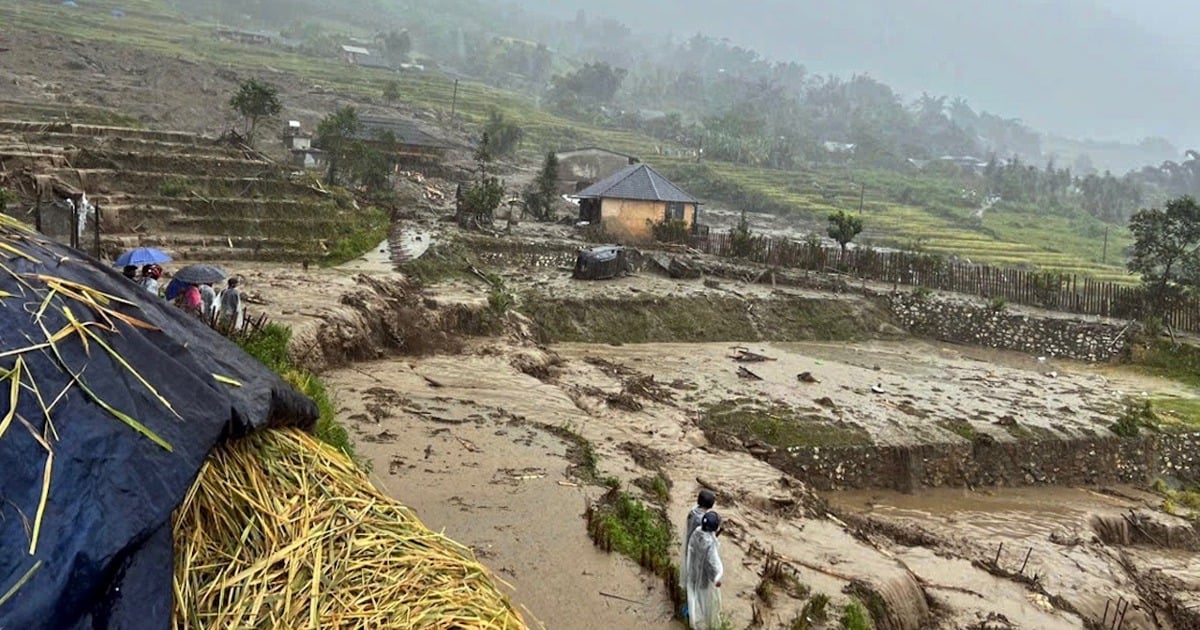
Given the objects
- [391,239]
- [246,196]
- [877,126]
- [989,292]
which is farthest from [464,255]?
[877,126]

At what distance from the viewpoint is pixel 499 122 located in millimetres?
48312

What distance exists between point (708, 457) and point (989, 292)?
634 inches

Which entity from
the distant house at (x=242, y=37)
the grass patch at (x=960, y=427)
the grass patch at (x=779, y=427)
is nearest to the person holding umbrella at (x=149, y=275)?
the grass patch at (x=779, y=427)

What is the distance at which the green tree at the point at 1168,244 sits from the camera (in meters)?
20.9

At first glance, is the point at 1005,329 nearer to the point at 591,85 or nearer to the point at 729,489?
the point at 729,489

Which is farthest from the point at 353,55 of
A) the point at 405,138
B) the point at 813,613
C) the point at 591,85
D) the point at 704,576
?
the point at 704,576

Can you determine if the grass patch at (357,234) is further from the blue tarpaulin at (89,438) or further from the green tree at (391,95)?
the green tree at (391,95)

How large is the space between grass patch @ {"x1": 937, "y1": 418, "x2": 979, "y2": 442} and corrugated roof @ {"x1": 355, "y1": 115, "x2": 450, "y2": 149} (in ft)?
93.9

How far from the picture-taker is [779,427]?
13.4 m

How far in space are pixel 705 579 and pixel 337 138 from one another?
88.5 feet

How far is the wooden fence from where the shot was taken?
21578 mm

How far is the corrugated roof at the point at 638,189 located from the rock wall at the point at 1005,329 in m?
9.59

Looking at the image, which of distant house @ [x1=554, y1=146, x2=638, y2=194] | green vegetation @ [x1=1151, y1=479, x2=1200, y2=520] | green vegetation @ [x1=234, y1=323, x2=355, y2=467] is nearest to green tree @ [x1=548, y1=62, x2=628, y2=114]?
distant house @ [x1=554, y1=146, x2=638, y2=194]

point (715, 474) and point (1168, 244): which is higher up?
point (1168, 244)
